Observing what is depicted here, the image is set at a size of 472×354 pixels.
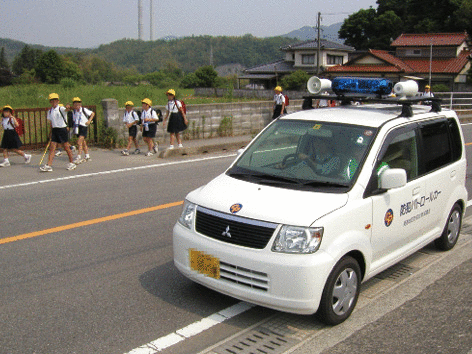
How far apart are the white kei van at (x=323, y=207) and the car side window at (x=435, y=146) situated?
12 millimetres

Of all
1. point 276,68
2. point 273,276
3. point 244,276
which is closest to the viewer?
point 273,276

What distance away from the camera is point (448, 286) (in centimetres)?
511

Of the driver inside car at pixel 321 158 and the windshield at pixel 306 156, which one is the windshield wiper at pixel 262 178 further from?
the driver inside car at pixel 321 158

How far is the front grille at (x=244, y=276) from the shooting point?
407cm

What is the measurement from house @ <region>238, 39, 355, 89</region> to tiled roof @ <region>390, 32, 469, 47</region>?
12171 millimetres

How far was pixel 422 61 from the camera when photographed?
2307 inches

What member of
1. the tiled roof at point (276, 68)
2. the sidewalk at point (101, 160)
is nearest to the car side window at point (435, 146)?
the sidewalk at point (101, 160)

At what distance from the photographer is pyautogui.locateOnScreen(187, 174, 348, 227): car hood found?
409 centimetres

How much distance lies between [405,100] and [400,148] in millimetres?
518

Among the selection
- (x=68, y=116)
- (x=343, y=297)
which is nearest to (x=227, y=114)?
(x=68, y=116)

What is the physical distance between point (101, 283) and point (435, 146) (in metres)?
3.83

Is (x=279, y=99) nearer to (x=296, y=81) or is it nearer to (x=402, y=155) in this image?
(x=402, y=155)

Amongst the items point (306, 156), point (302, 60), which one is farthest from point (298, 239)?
point (302, 60)

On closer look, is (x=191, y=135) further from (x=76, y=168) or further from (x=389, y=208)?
(x=389, y=208)
